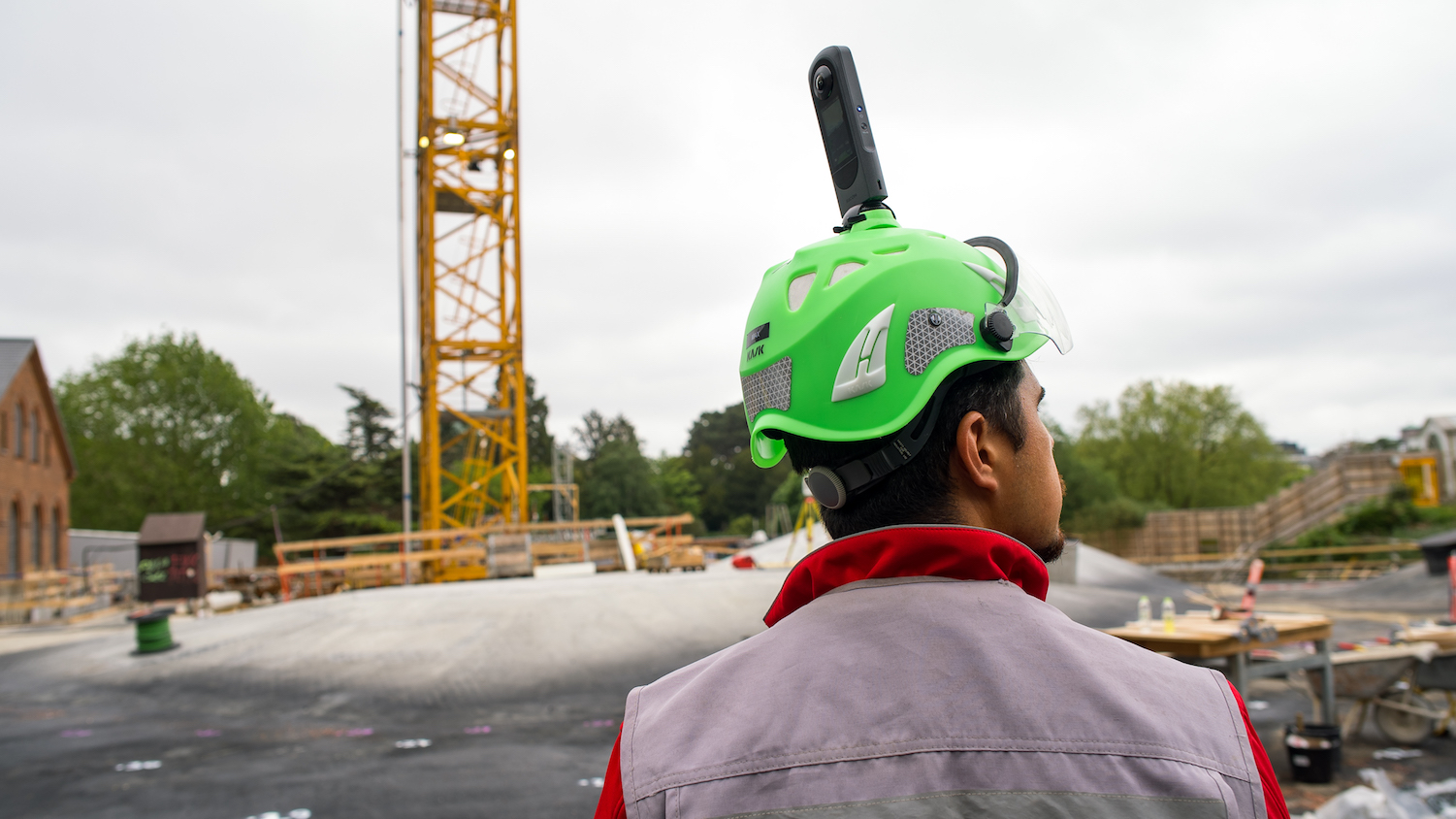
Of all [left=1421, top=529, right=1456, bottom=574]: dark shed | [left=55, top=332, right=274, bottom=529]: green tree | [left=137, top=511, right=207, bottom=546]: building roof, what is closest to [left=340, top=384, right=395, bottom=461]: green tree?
[left=55, top=332, right=274, bottom=529]: green tree

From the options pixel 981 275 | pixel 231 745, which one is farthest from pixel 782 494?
pixel 981 275

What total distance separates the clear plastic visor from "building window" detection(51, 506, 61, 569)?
47.2 m

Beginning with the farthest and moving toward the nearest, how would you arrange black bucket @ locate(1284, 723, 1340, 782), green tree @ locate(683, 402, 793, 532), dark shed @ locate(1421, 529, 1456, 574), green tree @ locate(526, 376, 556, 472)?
green tree @ locate(683, 402, 793, 532)
green tree @ locate(526, 376, 556, 472)
dark shed @ locate(1421, 529, 1456, 574)
black bucket @ locate(1284, 723, 1340, 782)

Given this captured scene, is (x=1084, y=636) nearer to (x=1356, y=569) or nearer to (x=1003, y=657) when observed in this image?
(x=1003, y=657)

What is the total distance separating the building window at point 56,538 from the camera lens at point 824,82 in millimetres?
46858

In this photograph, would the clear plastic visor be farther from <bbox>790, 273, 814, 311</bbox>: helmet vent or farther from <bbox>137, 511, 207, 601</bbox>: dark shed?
<bbox>137, 511, 207, 601</bbox>: dark shed

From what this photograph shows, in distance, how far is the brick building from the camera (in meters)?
34.7

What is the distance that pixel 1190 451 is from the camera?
1843 inches

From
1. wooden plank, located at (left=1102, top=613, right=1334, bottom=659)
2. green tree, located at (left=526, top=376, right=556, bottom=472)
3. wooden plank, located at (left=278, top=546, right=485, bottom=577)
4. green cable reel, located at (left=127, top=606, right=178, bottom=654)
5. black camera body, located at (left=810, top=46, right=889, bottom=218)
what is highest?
green tree, located at (left=526, top=376, right=556, bottom=472)

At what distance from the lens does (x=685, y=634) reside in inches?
476

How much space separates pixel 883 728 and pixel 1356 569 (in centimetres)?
3535

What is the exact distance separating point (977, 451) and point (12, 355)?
4631 cm

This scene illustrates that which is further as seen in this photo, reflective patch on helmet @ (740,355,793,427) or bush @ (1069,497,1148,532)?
bush @ (1069,497,1148,532)

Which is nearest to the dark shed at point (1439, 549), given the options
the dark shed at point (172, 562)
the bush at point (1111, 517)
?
the bush at point (1111, 517)
